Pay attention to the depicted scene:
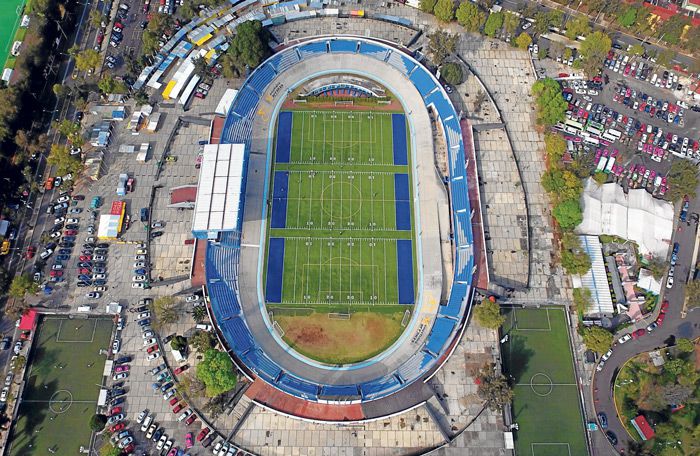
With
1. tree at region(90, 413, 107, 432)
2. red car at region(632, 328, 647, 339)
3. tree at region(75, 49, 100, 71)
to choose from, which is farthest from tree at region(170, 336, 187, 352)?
red car at region(632, 328, 647, 339)

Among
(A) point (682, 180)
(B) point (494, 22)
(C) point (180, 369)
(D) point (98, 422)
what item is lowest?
(D) point (98, 422)

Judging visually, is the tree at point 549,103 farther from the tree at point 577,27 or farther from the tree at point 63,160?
the tree at point 63,160

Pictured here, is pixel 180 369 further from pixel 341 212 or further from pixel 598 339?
pixel 598 339

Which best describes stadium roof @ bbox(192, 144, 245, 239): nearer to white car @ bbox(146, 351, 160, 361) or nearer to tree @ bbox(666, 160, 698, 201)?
white car @ bbox(146, 351, 160, 361)

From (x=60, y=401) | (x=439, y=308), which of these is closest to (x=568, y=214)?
(x=439, y=308)

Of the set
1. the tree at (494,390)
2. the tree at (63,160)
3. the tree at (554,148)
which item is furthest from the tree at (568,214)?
the tree at (63,160)
